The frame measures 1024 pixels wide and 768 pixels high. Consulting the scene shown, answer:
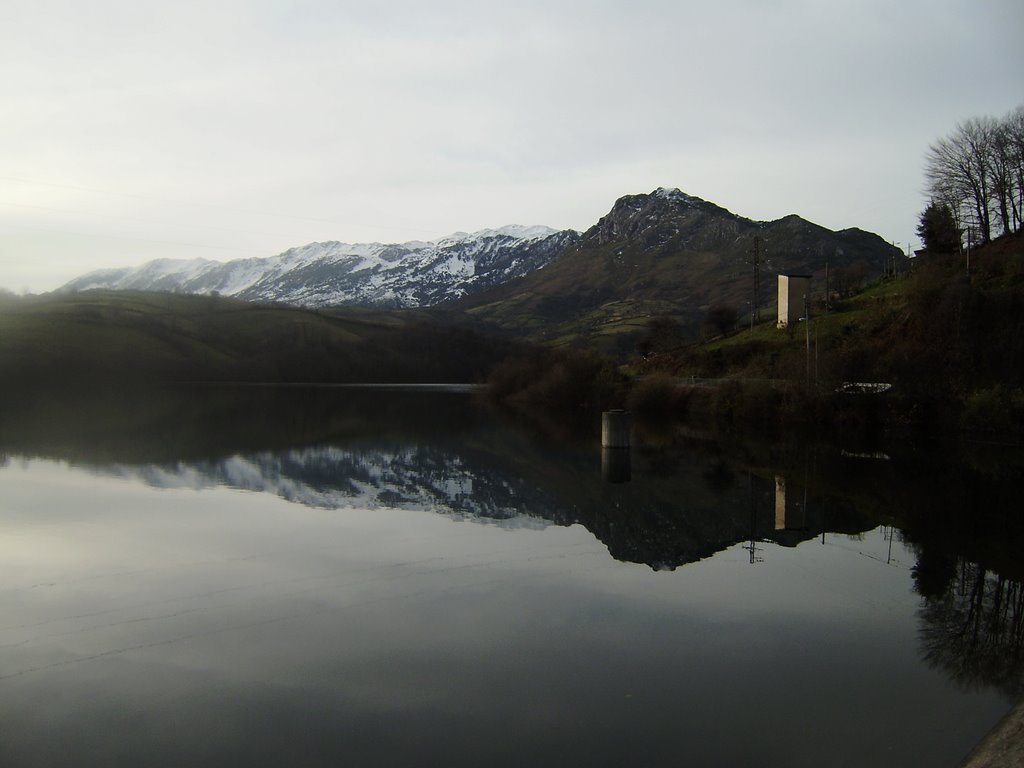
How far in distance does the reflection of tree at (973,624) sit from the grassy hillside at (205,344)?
111049mm

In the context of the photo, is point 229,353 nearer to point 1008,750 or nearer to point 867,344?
point 867,344

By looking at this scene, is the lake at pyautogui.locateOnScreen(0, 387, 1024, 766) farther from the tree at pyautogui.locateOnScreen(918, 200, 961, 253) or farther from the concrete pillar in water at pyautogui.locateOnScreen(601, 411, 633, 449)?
the tree at pyautogui.locateOnScreen(918, 200, 961, 253)

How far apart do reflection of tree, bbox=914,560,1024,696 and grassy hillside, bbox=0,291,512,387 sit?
111 meters

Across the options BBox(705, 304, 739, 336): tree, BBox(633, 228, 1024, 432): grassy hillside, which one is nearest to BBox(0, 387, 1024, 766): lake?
BBox(633, 228, 1024, 432): grassy hillside

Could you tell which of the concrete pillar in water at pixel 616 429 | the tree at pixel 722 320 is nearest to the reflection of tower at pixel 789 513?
the concrete pillar in water at pixel 616 429

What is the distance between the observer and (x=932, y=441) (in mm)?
39469

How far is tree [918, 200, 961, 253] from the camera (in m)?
67.3

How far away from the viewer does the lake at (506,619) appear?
8266 mm

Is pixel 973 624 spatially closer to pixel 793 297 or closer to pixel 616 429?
pixel 616 429

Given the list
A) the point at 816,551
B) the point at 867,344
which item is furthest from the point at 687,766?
the point at 867,344

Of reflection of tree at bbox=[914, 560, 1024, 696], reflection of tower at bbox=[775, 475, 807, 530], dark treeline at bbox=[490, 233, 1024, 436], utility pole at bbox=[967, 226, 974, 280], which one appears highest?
utility pole at bbox=[967, 226, 974, 280]

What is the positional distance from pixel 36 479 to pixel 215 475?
5.62 meters

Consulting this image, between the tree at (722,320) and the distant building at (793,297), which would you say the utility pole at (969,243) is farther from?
the tree at (722,320)

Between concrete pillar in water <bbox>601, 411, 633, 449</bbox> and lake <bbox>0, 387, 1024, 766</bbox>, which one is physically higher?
concrete pillar in water <bbox>601, 411, 633, 449</bbox>
